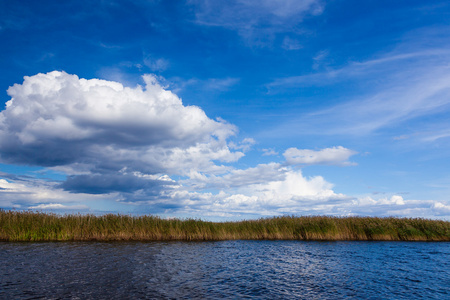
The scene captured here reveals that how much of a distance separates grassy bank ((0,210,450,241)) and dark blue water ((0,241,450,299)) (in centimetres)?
579

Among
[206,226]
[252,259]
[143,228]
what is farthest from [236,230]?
[252,259]

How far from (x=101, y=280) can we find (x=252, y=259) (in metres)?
12.1

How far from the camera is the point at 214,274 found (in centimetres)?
1738

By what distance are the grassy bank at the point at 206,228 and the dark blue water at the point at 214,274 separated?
5787mm

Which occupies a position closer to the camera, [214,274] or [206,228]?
A: [214,274]

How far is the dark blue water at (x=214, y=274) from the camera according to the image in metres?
13.7

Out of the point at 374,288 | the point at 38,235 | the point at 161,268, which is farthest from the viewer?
the point at 38,235

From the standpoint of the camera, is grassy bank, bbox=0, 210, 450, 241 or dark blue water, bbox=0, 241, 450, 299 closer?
dark blue water, bbox=0, 241, 450, 299

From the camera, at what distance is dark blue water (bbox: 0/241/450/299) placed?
1366 cm

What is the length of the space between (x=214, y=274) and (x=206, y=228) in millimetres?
19879

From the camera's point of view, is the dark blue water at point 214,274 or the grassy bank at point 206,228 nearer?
the dark blue water at point 214,274

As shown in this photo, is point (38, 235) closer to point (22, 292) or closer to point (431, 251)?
point (22, 292)

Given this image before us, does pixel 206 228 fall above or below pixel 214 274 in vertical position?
above

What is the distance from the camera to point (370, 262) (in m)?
22.1
